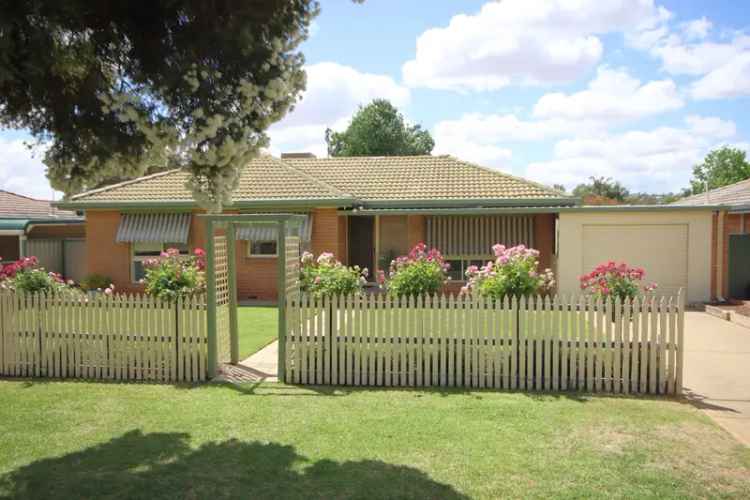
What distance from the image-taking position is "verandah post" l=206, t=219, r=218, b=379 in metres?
8.55

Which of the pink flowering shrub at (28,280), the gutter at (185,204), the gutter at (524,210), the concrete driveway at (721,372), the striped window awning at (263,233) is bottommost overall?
the concrete driveway at (721,372)

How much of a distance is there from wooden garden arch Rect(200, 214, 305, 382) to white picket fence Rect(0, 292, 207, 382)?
0.16 metres

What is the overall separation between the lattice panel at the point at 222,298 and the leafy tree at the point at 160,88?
347 centimetres

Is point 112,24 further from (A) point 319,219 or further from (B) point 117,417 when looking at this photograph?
(A) point 319,219

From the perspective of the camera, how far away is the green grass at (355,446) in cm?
493

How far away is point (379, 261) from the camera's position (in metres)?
19.8

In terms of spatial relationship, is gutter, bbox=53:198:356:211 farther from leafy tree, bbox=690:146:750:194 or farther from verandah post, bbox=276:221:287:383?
leafy tree, bbox=690:146:750:194

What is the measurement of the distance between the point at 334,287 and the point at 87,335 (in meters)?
3.40

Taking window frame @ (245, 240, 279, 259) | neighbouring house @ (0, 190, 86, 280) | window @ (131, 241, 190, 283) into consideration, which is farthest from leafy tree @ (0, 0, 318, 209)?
neighbouring house @ (0, 190, 86, 280)

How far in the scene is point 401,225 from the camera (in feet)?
66.3

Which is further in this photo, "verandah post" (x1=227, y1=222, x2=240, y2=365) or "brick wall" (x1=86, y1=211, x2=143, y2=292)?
"brick wall" (x1=86, y1=211, x2=143, y2=292)

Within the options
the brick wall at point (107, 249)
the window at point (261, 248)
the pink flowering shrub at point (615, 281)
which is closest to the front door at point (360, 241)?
the window at point (261, 248)

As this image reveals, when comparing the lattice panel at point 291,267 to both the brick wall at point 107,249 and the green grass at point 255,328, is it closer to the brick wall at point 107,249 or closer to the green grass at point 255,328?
the green grass at point 255,328

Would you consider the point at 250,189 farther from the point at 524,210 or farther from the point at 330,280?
the point at 330,280
